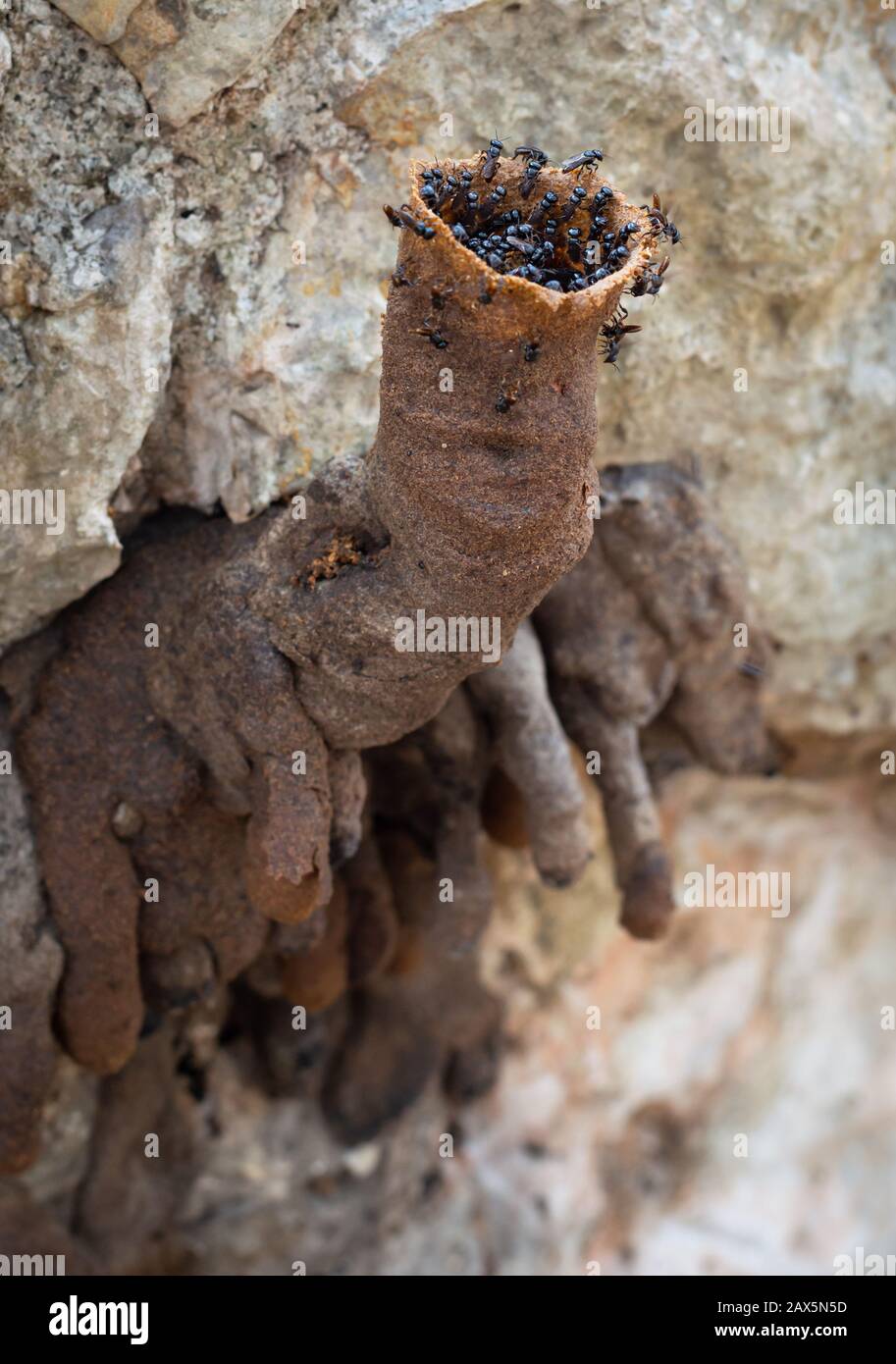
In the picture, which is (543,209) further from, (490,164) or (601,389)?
(601,389)

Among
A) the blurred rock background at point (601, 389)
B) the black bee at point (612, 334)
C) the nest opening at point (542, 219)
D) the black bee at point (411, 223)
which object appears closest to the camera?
the black bee at point (411, 223)

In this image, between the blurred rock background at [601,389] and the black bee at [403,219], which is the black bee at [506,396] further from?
the blurred rock background at [601,389]

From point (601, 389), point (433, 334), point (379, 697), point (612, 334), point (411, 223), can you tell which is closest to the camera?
point (411, 223)

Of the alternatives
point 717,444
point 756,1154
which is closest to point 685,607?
point 717,444

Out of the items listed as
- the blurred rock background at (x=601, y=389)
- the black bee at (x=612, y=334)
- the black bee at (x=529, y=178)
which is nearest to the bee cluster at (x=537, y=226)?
the black bee at (x=529, y=178)

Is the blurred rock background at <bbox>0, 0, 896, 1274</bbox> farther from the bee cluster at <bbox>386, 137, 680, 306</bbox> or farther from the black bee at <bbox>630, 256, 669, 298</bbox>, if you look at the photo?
the black bee at <bbox>630, 256, 669, 298</bbox>

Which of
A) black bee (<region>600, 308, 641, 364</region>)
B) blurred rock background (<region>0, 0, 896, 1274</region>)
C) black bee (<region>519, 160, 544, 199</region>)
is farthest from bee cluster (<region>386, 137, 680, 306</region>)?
blurred rock background (<region>0, 0, 896, 1274</region>)

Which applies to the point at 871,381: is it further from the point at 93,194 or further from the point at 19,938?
the point at 19,938

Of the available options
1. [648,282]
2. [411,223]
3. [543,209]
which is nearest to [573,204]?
[543,209]
